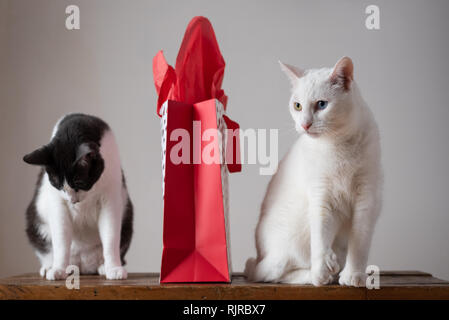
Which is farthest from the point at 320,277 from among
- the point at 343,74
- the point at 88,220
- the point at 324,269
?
the point at 88,220

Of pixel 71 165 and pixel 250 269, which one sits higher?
pixel 71 165

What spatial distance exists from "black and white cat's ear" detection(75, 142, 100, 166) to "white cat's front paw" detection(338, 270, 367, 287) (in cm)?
72

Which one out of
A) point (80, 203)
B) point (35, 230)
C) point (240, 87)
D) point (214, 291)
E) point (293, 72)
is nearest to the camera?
point (214, 291)

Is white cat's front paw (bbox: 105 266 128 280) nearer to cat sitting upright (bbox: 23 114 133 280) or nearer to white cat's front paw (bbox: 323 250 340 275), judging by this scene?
cat sitting upright (bbox: 23 114 133 280)

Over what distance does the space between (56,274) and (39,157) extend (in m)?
0.32

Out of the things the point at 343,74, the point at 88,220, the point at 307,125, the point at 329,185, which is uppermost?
the point at 343,74

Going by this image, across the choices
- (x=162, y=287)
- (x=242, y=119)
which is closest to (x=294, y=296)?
(x=162, y=287)

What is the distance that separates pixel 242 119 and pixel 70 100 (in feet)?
2.35

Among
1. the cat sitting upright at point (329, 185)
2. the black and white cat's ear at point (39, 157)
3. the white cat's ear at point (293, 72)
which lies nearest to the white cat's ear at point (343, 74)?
the cat sitting upright at point (329, 185)

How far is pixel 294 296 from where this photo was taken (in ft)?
3.50

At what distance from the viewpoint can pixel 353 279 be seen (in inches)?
42.2

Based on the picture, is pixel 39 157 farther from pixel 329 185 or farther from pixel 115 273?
pixel 329 185

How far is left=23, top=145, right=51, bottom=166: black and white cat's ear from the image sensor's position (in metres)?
1.20
